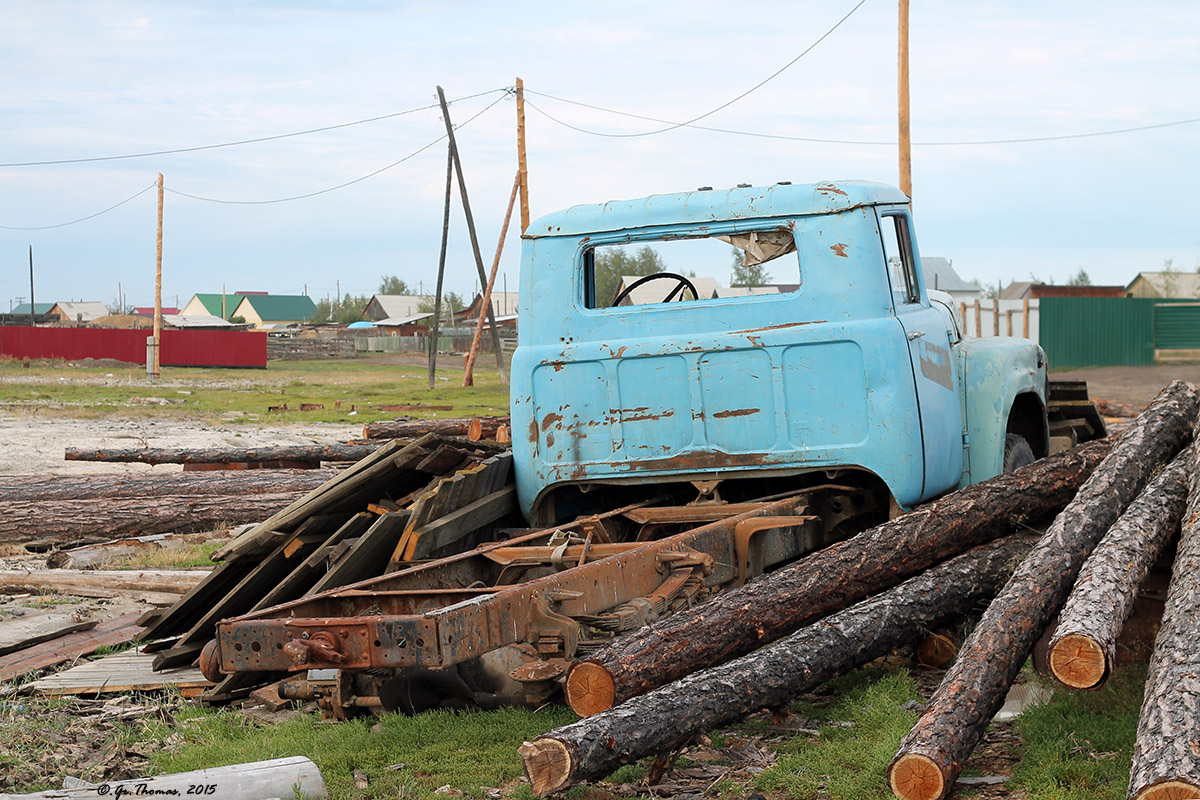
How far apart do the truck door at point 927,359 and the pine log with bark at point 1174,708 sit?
1692 mm

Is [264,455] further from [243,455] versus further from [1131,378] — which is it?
[1131,378]

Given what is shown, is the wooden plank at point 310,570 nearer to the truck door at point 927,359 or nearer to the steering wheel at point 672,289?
the steering wheel at point 672,289

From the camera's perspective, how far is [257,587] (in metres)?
5.36

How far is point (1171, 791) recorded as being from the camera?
2.80 meters

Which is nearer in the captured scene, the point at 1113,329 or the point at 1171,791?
the point at 1171,791

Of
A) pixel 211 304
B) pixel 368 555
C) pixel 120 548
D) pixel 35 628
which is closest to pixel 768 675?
pixel 368 555

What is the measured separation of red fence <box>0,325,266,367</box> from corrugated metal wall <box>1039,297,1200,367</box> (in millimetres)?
32460

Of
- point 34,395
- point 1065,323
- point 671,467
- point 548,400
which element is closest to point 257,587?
point 548,400

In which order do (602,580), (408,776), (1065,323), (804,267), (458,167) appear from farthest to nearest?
(1065,323) → (458,167) → (804,267) → (602,580) → (408,776)

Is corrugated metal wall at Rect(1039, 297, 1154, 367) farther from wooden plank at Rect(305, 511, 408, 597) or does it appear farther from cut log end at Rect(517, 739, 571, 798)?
cut log end at Rect(517, 739, 571, 798)

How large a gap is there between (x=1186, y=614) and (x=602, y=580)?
200cm

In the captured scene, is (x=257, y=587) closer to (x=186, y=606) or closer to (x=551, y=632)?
(x=186, y=606)

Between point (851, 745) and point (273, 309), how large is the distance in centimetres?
11064

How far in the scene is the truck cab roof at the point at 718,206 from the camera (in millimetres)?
5773
